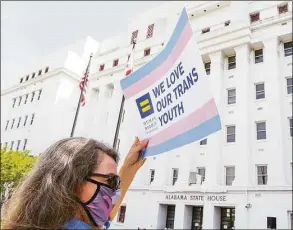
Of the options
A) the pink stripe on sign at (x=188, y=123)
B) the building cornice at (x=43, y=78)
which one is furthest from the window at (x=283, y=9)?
the building cornice at (x=43, y=78)

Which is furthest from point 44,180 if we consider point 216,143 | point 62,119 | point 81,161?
point 62,119

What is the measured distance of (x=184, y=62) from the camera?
111 inches

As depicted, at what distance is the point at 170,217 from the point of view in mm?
24516

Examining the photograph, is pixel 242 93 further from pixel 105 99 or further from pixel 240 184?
pixel 105 99

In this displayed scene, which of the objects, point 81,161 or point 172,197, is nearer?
point 81,161

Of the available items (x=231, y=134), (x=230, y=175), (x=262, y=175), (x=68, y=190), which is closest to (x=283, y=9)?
(x=231, y=134)

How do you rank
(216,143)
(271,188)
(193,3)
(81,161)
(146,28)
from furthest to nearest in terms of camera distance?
(146,28) → (193,3) → (216,143) → (271,188) → (81,161)

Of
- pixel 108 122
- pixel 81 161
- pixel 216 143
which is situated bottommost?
pixel 81 161

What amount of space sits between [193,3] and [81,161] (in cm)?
3210

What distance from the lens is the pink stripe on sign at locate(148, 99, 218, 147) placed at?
259 centimetres

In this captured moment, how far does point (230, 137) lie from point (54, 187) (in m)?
23.1

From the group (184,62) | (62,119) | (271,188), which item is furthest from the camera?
(62,119)

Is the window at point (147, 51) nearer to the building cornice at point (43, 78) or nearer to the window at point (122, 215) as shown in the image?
the building cornice at point (43, 78)

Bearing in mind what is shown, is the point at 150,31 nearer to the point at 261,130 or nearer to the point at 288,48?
the point at 288,48
